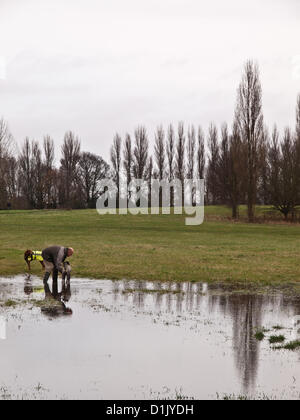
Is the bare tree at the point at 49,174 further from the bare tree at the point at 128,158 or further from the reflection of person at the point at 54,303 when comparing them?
the reflection of person at the point at 54,303

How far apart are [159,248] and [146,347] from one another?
1978 centimetres

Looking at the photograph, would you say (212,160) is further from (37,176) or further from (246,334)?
(246,334)

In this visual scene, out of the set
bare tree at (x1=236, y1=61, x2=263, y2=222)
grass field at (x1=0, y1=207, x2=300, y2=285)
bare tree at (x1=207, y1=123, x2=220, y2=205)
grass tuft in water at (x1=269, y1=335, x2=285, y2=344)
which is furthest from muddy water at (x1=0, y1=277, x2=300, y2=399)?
bare tree at (x1=207, y1=123, x2=220, y2=205)

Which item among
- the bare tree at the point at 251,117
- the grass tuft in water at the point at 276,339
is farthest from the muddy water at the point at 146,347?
the bare tree at the point at 251,117

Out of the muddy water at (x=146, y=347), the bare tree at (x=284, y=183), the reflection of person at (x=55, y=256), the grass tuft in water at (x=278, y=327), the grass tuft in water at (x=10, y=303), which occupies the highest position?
the bare tree at (x=284, y=183)

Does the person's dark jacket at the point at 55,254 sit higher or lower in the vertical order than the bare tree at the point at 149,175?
lower

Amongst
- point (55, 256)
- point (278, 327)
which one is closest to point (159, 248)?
point (55, 256)

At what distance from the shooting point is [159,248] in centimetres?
2992

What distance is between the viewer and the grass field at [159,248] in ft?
67.5

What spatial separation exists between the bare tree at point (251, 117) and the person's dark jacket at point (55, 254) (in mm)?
40379

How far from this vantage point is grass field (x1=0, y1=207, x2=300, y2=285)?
20.6 metres

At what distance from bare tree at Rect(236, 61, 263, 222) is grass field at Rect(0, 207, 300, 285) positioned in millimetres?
6396
